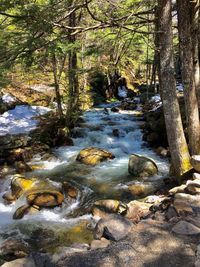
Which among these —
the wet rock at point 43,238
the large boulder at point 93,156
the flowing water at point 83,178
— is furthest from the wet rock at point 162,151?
the wet rock at point 43,238

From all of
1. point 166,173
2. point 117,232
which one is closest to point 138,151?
point 166,173

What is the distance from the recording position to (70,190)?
8.77m

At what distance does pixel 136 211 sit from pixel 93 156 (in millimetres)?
5111

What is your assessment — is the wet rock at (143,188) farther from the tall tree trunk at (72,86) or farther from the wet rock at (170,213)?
the tall tree trunk at (72,86)

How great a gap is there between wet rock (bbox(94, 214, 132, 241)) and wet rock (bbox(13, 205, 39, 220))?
3033mm

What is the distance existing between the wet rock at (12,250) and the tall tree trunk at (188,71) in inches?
168

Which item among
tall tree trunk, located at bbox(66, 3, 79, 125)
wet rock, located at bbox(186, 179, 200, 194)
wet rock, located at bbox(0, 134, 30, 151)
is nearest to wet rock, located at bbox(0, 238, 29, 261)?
wet rock, located at bbox(186, 179, 200, 194)

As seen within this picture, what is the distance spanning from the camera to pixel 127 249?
4449mm

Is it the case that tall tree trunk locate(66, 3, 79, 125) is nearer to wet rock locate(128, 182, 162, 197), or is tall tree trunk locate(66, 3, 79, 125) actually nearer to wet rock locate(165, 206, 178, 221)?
wet rock locate(128, 182, 162, 197)

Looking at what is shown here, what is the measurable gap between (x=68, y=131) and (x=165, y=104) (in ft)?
25.4

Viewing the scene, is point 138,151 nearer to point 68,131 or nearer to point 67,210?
point 68,131

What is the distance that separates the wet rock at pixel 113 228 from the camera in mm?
4855

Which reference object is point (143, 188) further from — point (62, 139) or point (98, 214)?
point (62, 139)

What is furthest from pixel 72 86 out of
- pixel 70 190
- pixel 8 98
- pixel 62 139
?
pixel 70 190
